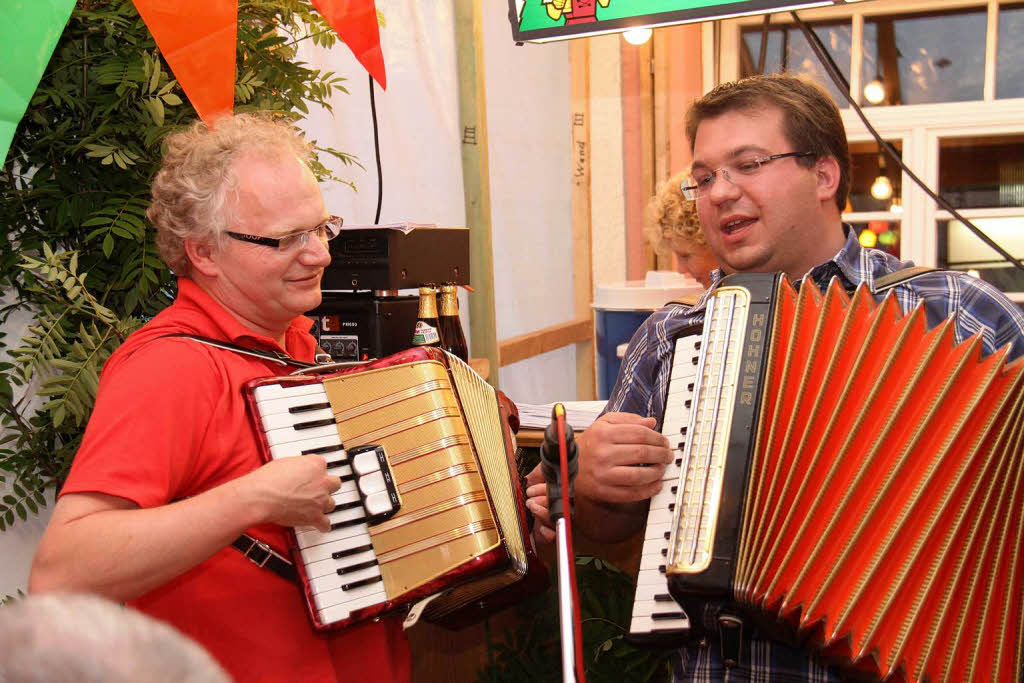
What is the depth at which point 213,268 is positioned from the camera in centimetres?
153

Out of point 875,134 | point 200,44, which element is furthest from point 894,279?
point 875,134

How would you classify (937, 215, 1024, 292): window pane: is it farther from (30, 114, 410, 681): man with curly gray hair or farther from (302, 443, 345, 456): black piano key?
(302, 443, 345, 456): black piano key

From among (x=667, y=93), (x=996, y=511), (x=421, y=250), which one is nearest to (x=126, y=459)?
(x=421, y=250)

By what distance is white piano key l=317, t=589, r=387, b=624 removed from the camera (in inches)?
51.8

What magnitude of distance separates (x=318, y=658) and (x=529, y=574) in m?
0.36

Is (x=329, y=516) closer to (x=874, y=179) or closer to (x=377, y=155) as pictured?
(x=377, y=155)

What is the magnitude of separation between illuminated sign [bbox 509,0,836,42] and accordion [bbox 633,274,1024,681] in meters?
1.53

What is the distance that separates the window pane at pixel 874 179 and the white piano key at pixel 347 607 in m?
4.12

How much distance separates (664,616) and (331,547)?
0.50 metres

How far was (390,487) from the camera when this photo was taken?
54.8 inches

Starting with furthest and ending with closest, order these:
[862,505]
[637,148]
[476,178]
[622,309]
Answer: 1. [637,148]
2. [622,309]
3. [476,178]
4. [862,505]

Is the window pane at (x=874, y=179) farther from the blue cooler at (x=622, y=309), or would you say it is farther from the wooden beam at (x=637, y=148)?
the blue cooler at (x=622, y=309)

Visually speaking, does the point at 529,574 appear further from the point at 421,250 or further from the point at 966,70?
the point at 966,70

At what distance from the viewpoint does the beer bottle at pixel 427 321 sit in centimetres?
209
